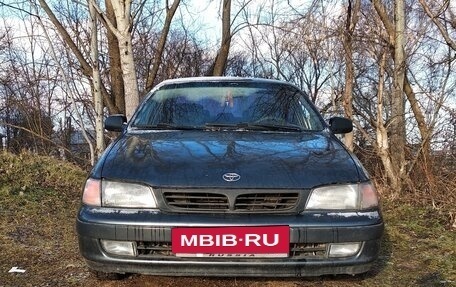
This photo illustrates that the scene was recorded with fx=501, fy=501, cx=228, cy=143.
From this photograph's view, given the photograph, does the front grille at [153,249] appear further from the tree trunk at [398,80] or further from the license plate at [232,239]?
the tree trunk at [398,80]

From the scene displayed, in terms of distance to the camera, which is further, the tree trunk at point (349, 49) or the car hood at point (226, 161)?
the tree trunk at point (349, 49)

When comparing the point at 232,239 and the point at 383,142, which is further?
the point at 383,142

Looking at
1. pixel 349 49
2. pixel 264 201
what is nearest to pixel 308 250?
pixel 264 201

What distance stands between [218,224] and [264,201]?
29 centimetres

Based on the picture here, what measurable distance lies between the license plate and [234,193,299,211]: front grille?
0.44 ft

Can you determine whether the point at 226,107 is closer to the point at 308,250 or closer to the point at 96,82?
the point at 308,250

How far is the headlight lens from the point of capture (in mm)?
2701

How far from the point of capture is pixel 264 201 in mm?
2686

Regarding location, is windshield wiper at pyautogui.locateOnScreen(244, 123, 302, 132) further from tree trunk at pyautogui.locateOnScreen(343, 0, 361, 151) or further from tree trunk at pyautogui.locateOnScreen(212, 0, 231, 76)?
tree trunk at pyautogui.locateOnScreen(212, 0, 231, 76)

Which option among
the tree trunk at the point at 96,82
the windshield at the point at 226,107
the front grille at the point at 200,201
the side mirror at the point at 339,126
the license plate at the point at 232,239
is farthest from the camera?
the tree trunk at the point at 96,82

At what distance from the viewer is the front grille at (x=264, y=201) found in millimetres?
2672

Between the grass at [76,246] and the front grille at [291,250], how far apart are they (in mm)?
515

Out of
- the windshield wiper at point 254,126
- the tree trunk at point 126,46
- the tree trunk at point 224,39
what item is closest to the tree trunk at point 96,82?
the tree trunk at point 126,46

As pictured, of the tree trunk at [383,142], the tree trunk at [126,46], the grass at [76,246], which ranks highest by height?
the tree trunk at [126,46]
